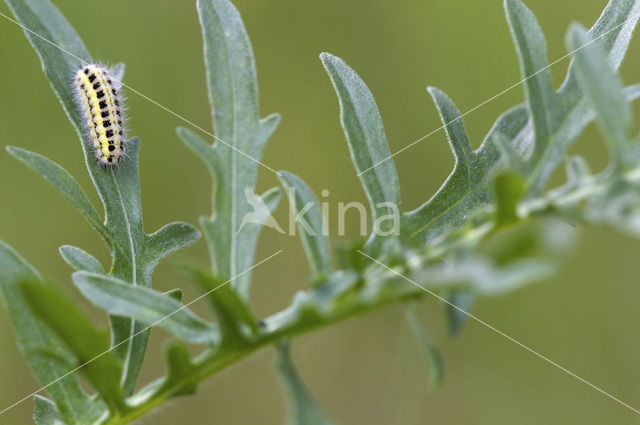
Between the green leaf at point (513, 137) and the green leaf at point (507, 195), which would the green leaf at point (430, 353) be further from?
the green leaf at point (513, 137)

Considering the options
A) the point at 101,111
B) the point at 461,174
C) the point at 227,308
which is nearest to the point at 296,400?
the point at 227,308

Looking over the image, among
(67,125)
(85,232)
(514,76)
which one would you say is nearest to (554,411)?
(514,76)

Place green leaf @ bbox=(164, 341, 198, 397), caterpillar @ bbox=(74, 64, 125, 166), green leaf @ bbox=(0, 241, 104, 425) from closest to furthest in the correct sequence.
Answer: green leaf @ bbox=(164, 341, 198, 397), green leaf @ bbox=(0, 241, 104, 425), caterpillar @ bbox=(74, 64, 125, 166)

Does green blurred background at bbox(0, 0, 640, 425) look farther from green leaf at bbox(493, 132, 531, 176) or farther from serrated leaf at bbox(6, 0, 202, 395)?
green leaf at bbox(493, 132, 531, 176)

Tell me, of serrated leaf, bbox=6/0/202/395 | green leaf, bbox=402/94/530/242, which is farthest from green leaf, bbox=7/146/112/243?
green leaf, bbox=402/94/530/242

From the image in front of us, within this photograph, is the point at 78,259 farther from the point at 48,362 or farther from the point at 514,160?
the point at 514,160

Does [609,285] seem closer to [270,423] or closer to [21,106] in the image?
[270,423]
